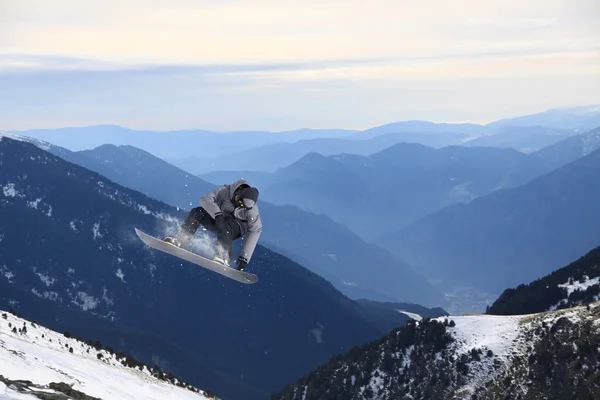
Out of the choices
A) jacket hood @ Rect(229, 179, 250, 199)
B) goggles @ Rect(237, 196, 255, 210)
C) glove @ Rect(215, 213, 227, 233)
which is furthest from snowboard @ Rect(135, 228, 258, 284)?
jacket hood @ Rect(229, 179, 250, 199)

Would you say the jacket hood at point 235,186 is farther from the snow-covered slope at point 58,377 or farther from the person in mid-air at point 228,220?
the snow-covered slope at point 58,377

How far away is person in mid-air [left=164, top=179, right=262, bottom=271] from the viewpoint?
23.9m

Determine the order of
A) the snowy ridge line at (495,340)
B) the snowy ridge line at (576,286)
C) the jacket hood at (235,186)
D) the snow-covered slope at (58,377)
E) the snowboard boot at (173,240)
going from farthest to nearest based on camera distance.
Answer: the snowy ridge line at (576,286) → the snowy ridge line at (495,340) → the snowboard boot at (173,240) → the snow-covered slope at (58,377) → the jacket hood at (235,186)

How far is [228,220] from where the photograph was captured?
81.5 ft

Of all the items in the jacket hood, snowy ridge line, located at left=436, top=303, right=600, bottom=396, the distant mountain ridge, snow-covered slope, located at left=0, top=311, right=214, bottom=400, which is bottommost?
snow-covered slope, located at left=0, top=311, right=214, bottom=400

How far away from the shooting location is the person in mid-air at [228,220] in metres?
23.9

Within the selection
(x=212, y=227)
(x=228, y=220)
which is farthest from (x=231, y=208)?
(x=212, y=227)

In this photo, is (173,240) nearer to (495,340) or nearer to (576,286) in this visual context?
(495,340)

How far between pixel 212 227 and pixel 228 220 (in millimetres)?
1335

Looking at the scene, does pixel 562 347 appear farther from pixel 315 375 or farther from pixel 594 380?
pixel 315 375

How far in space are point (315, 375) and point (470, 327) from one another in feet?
121

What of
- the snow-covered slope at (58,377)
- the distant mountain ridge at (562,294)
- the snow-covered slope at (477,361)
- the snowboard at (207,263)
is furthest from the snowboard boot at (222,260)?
the distant mountain ridge at (562,294)

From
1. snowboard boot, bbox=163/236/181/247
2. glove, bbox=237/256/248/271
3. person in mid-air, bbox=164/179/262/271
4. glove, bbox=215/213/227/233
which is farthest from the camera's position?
snowboard boot, bbox=163/236/181/247

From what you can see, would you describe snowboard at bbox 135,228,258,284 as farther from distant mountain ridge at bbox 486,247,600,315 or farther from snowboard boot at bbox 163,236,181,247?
distant mountain ridge at bbox 486,247,600,315
